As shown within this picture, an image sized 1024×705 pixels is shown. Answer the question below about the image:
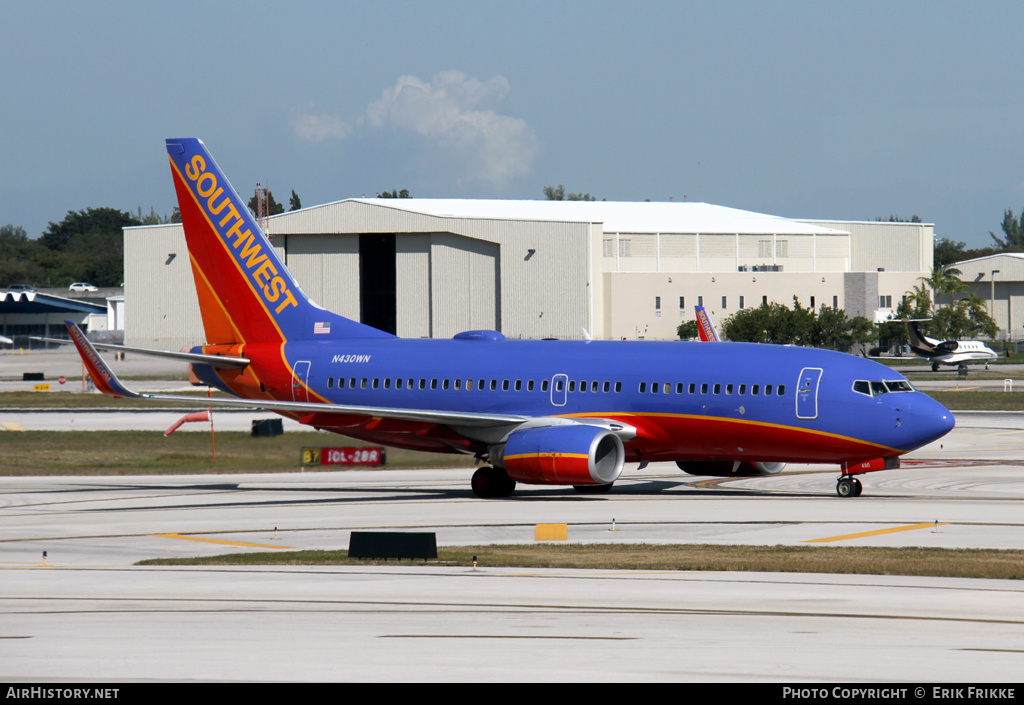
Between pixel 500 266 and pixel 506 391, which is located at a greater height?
pixel 500 266

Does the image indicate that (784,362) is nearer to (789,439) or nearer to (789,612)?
(789,439)

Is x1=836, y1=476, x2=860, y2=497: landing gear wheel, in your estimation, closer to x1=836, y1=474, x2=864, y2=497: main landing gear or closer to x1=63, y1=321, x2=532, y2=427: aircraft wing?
x1=836, y1=474, x2=864, y2=497: main landing gear

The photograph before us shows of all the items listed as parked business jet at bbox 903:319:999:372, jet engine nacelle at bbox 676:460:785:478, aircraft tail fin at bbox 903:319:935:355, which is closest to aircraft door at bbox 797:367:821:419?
jet engine nacelle at bbox 676:460:785:478

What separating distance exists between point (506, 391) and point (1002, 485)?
15.5 m

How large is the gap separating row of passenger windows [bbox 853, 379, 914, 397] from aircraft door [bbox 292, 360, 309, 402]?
17.5 meters

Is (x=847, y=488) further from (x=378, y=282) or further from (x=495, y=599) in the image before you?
(x=378, y=282)

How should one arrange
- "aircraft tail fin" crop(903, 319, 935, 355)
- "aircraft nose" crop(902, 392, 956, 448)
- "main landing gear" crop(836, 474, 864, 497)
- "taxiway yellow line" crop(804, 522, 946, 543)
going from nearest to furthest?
1. "taxiway yellow line" crop(804, 522, 946, 543)
2. "aircraft nose" crop(902, 392, 956, 448)
3. "main landing gear" crop(836, 474, 864, 497)
4. "aircraft tail fin" crop(903, 319, 935, 355)

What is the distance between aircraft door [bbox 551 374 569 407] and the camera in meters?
37.6

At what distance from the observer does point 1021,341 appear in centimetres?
15650

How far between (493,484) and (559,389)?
3.46m

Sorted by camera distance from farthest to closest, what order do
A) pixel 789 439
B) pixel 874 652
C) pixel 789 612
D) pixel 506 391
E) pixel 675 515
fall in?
pixel 506 391 → pixel 789 439 → pixel 675 515 → pixel 789 612 → pixel 874 652

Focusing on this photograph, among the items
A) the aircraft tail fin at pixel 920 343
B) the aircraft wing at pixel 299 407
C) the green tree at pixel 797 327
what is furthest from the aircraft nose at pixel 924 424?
the green tree at pixel 797 327

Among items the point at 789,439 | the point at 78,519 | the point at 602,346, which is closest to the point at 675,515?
the point at 789,439

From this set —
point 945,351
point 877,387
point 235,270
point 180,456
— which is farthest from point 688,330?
point 877,387
